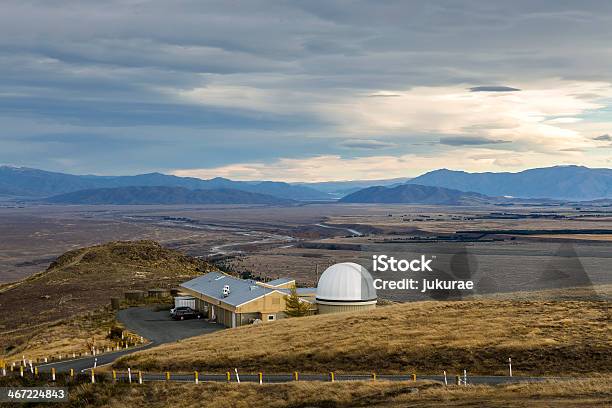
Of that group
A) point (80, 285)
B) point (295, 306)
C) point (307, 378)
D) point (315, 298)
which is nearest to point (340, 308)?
point (295, 306)

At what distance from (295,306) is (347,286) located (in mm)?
5025

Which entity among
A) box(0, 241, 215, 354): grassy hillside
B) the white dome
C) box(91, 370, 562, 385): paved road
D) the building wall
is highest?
the white dome

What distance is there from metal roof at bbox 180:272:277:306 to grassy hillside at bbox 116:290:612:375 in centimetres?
1149

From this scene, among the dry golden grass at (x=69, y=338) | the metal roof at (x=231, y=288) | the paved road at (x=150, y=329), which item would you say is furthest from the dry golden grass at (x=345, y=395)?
the metal roof at (x=231, y=288)

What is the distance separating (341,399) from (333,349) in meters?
11.2

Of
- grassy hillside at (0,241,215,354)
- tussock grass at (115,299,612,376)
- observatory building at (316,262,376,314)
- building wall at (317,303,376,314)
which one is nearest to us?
tussock grass at (115,299,612,376)

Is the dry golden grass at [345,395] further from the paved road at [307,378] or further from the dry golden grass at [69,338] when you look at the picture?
the dry golden grass at [69,338]

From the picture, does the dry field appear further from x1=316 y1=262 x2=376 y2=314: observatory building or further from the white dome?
the white dome

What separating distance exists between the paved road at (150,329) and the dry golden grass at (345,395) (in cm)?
1008

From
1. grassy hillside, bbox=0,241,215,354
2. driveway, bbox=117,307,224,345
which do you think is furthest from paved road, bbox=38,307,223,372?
grassy hillside, bbox=0,241,215,354

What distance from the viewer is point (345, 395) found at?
31547 millimetres

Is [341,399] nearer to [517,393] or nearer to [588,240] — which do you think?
[517,393]

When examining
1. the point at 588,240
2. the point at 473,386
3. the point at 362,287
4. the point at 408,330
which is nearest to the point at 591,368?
the point at 473,386

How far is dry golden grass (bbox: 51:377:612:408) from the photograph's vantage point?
27906mm
